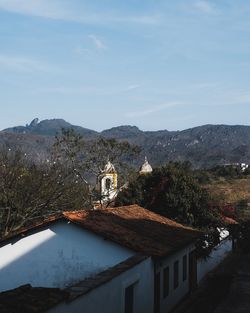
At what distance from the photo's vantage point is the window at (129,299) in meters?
13.9

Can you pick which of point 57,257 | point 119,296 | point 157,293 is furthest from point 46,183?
point 119,296

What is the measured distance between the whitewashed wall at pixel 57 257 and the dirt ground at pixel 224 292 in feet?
12.6

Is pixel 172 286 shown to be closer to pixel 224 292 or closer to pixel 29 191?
pixel 224 292

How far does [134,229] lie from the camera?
17359 mm

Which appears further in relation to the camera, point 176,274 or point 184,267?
point 184,267

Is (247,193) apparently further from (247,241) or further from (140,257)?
(140,257)

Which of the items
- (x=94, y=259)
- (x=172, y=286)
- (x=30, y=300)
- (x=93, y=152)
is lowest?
(x=172, y=286)

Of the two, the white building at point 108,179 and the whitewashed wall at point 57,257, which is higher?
the white building at point 108,179

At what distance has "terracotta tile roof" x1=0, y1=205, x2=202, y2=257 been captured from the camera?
1521 centimetres

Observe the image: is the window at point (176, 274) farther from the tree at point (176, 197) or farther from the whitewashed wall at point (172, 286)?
the tree at point (176, 197)

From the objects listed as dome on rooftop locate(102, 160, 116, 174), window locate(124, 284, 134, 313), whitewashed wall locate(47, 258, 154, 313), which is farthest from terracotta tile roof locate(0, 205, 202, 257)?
dome on rooftop locate(102, 160, 116, 174)

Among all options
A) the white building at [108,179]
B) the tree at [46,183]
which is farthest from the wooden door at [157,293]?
the white building at [108,179]

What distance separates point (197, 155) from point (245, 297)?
169 meters

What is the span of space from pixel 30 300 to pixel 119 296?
4321mm
